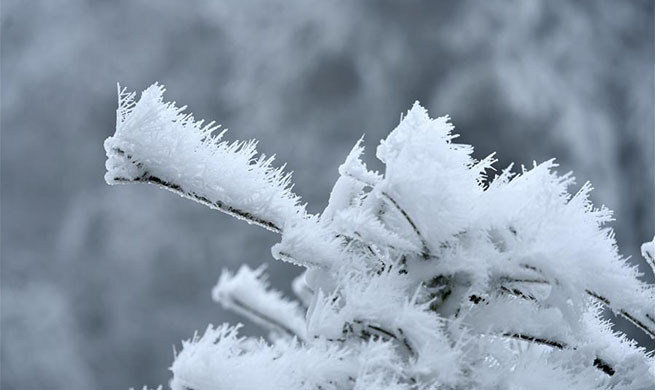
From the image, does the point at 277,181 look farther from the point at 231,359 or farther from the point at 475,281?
the point at 475,281

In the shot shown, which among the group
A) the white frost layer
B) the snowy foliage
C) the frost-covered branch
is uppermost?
the frost-covered branch

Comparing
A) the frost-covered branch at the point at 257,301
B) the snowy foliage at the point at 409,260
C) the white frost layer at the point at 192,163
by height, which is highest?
the frost-covered branch at the point at 257,301

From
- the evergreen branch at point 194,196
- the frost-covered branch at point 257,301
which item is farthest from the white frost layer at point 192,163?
the frost-covered branch at point 257,301

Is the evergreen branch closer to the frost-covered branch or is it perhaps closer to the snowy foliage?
the snowy foliage

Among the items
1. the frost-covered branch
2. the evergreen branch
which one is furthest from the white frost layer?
the frost-covered branch

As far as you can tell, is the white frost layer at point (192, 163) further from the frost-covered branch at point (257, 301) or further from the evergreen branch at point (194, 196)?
the frost-covered branch at point (257, 301)

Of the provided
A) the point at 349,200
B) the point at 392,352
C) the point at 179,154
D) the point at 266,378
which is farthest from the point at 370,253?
the point at 179,154

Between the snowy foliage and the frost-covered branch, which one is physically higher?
the frost-covered branch

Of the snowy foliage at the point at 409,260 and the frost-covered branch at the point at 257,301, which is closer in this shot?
the snowy foliage at the point at 409,260
